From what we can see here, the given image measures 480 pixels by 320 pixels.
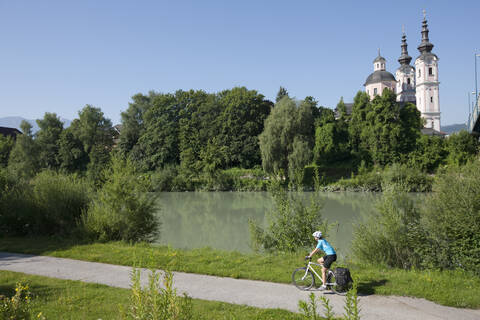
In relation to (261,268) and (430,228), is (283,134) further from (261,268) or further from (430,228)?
(261,268)

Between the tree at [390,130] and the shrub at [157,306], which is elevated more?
the tree at [390,130]

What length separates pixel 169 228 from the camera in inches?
800

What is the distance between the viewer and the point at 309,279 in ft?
24.2

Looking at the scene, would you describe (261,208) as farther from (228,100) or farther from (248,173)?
(228,100)

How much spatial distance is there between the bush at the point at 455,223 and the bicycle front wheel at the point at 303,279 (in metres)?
3.10

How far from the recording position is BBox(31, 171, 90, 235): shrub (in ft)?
41.8

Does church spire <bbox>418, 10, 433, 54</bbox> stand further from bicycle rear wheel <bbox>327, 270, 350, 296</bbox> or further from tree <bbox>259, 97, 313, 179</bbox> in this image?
bicycle rear wheel <bbox>327, 270, 350, 296</bbox>

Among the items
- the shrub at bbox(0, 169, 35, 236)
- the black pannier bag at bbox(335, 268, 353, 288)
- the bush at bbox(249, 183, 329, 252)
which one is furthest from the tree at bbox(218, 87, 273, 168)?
the black pannier bag at bbox(335, 268, 353, 288)

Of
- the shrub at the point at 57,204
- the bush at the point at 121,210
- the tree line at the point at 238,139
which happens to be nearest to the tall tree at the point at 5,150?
the tree line at the point at 238,139

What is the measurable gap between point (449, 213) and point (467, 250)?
0.86 metres

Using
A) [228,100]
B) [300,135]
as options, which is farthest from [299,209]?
[228,100]

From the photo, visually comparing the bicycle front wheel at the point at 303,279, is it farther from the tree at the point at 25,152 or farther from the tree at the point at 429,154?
the tree at the point at 25,152

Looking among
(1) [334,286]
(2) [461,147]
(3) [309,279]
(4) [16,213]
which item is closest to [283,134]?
(2) [461,147]

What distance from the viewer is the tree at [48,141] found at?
54.2 metres
